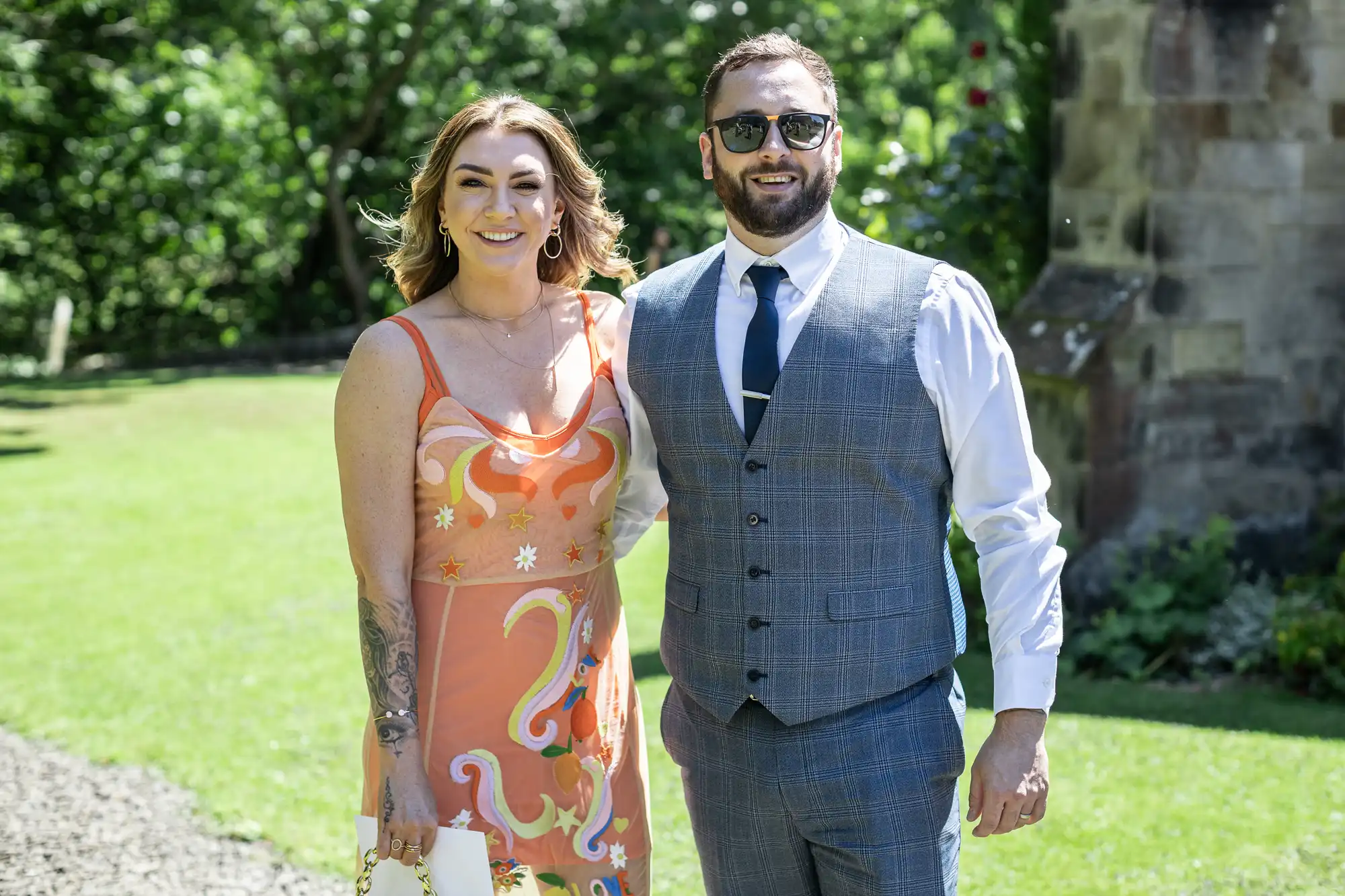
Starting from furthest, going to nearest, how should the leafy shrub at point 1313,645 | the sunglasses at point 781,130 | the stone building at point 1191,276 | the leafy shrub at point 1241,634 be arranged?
the stone building at point 1191,276 → the leafy shrub at point 1241,634 → the leafy shrub at point 1313,645 → the sunglasses at point 781,130

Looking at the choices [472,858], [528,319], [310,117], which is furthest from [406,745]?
[310,117]

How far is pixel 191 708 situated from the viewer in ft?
19.8

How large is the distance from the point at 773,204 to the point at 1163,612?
4064mm

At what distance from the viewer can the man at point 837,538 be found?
246 cm

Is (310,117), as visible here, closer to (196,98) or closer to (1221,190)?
(196,98)

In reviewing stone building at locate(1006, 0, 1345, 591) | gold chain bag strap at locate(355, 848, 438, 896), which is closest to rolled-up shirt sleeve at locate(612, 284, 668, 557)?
gold chain bag strap at locate(355, 848, 438, 896)

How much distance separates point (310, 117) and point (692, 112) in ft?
16.3

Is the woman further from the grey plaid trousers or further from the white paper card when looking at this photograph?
the grey plaid trousers

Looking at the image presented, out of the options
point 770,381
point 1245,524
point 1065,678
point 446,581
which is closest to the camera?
point 770,381

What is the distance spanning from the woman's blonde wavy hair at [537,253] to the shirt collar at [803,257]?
445 mm

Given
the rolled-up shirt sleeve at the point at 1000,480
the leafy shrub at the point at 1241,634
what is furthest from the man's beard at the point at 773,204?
the leafy shrub at the point at 1241,634

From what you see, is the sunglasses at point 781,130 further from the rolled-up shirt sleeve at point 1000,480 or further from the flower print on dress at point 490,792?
the flower print on dress at point 490,792

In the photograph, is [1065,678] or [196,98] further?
[196,98]

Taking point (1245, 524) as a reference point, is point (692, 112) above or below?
above
